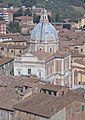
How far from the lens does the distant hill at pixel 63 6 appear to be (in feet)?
304

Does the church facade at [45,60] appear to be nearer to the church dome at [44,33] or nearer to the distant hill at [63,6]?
the church dome at [44,33]

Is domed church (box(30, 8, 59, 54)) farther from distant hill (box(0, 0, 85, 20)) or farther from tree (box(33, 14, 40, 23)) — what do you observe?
distant hill (box(0, 0, 85, 20))

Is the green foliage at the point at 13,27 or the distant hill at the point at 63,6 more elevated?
the distant hill at the point at 63,6

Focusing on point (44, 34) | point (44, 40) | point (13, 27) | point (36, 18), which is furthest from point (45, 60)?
point (36, 18)

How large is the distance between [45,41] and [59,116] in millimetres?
14763

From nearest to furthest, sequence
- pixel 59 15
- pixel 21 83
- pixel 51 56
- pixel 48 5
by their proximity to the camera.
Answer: pixel 21 83 → pixel 51 56 → pixel 59 15 → pixel 48 5

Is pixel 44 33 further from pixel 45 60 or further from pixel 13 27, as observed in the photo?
pixel 13 27

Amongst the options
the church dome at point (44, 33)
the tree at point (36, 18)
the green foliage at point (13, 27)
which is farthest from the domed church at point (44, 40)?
the tree at point (36, 18)

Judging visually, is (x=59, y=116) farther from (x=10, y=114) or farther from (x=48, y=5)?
(x=48, y=5)

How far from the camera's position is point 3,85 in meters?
27.3

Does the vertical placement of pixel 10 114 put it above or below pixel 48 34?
below

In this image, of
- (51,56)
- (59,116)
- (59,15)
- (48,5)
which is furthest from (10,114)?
(48,5)

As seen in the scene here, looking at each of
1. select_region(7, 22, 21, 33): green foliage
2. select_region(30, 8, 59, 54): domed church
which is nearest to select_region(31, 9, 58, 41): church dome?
select_region(30, 8, 59, 54): domed church

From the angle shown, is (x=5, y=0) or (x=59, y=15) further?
(x=5, y=0)
